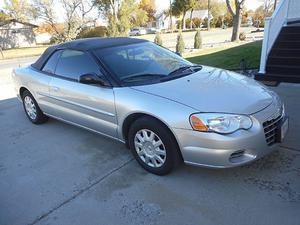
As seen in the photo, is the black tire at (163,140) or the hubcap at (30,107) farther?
the hubcap at (30,107)

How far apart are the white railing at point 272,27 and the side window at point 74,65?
4714 millimetres

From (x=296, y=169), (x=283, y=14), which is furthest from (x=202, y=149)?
(x=283, y=14)

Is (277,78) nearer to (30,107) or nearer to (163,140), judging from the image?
(163,140)

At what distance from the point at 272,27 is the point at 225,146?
5977 mm

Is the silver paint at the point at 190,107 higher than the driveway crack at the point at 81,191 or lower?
higher

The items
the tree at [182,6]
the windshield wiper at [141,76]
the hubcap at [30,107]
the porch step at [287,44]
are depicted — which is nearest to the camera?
the windshield wiper at [141,76]

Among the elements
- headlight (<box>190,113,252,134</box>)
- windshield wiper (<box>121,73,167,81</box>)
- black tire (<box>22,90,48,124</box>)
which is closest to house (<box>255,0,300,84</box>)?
windshield wiper (<box>121,73,167,81</box>)

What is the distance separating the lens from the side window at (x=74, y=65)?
3.90m

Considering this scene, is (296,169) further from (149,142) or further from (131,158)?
(131,158)

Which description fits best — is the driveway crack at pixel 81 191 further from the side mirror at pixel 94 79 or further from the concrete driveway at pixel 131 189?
the side mirror at pixel 94 79

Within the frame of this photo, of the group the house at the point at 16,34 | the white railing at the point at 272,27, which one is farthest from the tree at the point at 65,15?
the white railing at the point at 272,27

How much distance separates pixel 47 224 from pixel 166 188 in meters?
1.23

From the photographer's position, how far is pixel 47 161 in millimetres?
3947

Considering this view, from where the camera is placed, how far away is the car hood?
297 centimetres
